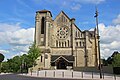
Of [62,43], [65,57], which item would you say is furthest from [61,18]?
[65,57]

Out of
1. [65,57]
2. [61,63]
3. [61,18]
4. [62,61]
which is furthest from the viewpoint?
[61,18]

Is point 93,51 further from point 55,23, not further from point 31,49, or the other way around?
point 31,49

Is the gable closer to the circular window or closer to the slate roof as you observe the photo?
the circular window

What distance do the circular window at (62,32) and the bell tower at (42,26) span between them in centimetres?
544

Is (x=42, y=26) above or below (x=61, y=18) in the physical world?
below

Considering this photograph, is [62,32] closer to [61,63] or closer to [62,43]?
[62,43]

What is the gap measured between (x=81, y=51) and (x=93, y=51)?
243 inches

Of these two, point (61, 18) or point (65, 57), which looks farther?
point (61, 18)

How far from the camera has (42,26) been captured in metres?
74.8

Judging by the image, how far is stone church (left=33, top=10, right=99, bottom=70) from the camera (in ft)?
229

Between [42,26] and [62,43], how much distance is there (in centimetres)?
1003

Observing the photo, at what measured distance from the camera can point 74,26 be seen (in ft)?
245

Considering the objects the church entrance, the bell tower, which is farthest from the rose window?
the church entrance

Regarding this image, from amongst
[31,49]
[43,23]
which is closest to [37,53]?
[31,49]
